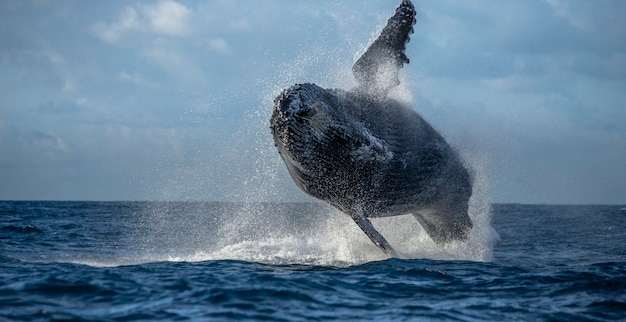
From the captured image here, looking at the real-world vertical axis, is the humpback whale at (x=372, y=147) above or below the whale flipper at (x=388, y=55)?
below

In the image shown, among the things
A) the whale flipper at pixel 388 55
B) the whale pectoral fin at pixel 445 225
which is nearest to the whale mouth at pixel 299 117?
the whale flipper at pixel 388 55

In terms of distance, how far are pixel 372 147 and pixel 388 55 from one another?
274cm

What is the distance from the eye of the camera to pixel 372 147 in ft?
37.7

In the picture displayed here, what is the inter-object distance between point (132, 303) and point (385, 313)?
3239 millimetres

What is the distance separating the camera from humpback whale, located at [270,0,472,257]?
418 inches

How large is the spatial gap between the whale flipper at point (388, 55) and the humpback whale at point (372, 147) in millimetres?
19

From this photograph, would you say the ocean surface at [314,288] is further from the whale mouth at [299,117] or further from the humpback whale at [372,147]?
the whale mouth at [299,117]

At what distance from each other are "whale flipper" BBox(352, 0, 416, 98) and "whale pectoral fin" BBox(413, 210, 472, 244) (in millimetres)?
3507

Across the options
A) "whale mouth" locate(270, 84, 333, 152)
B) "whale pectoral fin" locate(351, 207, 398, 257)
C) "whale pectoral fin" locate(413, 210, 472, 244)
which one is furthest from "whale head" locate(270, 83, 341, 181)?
"whale pectoral fin" locate(413, 210, 472, 244)

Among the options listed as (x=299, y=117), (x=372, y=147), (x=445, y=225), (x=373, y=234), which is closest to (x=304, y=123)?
(x=299, y=117)

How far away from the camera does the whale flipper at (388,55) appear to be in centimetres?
1287

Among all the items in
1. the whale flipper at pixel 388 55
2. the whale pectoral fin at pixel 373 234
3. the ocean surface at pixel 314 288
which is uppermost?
the whale flipper at pixel 388 55

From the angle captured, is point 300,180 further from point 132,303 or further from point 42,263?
point 42,263

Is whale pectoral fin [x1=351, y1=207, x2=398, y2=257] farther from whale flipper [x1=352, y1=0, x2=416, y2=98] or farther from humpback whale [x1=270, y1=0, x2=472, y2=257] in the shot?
whale flipper [x1=352, y1=0, x2=416, y2=98]
